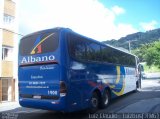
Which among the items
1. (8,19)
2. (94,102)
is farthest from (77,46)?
(8,19)

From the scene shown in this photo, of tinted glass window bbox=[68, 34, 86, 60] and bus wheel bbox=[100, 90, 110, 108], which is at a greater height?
tinted glass window bbox=[68, 34, 86, 60]

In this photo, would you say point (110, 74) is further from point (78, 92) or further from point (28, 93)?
point (28, 93)

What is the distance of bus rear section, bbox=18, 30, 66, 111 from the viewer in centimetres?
826

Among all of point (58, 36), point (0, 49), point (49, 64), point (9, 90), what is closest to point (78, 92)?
point (49, 64)

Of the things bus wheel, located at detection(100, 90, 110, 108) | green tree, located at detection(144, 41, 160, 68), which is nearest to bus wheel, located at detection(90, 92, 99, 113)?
bus wheel, located at detection(100, 90, 110, 108)

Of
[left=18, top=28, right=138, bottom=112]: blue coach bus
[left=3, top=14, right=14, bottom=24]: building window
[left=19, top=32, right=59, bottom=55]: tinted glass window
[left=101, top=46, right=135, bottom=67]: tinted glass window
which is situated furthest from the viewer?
[left=3, top=14, right=14, bottom=24]: building window

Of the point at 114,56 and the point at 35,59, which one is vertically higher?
the point at 114,56

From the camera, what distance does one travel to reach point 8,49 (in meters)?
22.5

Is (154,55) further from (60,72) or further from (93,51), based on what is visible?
(60,72)

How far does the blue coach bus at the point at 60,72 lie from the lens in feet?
27.1

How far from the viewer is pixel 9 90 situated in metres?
22.9

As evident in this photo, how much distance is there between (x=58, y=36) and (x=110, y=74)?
15.6 feet

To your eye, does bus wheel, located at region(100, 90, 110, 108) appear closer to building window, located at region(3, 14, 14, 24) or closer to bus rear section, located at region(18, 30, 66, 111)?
bus rear section, located at region(18, 30, 66, 111)

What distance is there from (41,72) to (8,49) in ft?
48.7
